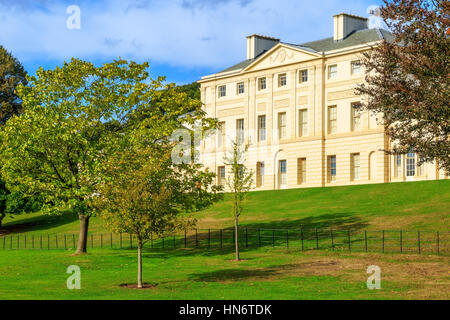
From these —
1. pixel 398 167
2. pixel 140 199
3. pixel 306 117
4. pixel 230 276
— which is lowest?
pixel 230 276

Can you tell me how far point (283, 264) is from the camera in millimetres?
38375

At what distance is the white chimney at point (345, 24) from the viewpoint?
266 ft

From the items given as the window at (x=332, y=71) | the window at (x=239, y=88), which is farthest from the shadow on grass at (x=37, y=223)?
the window at (x=332, y=71)

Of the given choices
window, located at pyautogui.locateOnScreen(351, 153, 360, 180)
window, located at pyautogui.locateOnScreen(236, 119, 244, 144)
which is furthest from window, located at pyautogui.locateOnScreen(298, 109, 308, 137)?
window, located at pyautogui.locateOnScreen(236, 119, 244, 144)

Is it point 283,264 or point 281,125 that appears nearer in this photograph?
point 283,264

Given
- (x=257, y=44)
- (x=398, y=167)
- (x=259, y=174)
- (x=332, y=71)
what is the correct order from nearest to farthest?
(x=398, y=167) < (x=332, y=71) < (x=259, y=174) < (x=257, y=44)

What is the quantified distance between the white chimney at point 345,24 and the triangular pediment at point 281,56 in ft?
14.3

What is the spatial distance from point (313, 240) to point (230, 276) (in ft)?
44.1

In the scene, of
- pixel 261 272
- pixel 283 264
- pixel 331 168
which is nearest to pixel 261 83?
pixel 331 168

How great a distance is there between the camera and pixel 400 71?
32.1 m

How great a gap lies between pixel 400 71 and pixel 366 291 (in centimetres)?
1037

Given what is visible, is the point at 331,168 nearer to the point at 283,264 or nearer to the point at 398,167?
the point at 398,167

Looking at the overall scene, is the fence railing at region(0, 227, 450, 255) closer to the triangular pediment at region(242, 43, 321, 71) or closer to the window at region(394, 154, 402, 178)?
the window at region(394, 154, 402, 178)

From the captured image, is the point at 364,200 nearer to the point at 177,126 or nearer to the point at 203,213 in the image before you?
the point at 203,213
